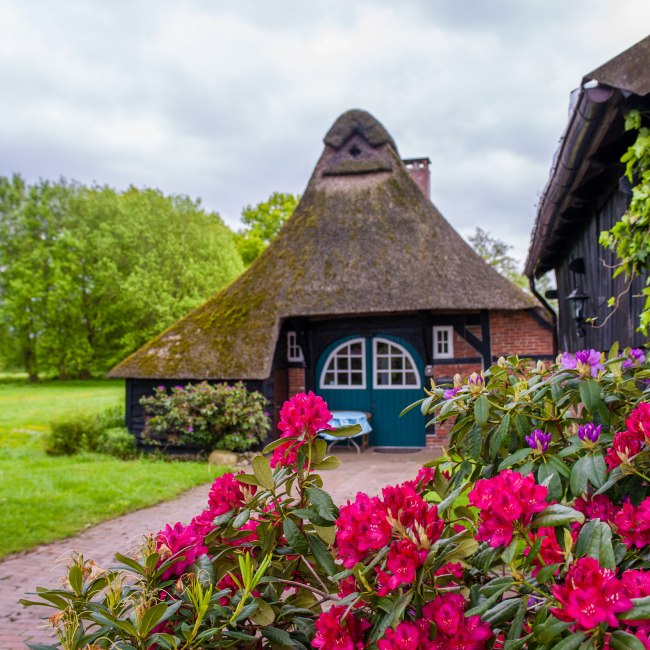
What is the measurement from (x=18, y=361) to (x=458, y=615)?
32644 mm

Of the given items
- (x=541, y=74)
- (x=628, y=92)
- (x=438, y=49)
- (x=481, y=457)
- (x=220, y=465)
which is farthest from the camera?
(x=220, y=465)

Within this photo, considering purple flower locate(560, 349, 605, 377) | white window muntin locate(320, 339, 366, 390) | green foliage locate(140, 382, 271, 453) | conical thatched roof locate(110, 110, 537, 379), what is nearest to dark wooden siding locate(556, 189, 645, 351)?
purple flower locate(560, 349, 605, 377)

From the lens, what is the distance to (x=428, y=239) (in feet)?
40.3

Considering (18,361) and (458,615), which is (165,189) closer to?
(18,361)

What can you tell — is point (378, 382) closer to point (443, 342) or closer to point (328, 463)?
point (443, 342)

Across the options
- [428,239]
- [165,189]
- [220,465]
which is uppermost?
[165,189]

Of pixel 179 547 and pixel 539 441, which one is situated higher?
pixel 539 441

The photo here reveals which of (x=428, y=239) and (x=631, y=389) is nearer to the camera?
(x=631, y=389)

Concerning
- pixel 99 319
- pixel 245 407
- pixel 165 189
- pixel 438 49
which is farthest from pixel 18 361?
pixel 438 49

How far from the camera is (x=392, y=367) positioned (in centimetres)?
1199

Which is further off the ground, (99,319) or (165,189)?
(165,189)

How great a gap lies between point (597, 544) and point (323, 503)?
2.50ft

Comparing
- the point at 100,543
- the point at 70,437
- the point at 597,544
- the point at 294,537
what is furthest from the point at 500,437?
the point at 70,437

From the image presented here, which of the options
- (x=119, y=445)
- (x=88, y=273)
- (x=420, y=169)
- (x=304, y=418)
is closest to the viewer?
(x=304, y=418)
